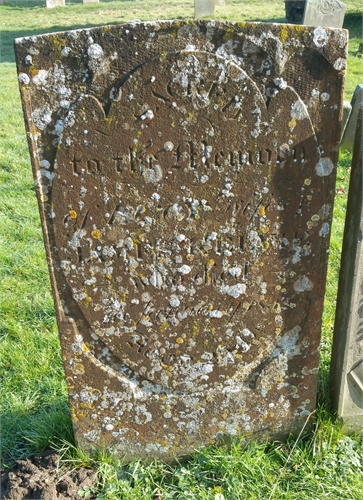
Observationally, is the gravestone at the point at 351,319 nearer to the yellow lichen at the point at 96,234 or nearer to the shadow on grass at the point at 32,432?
the yellow lichen at the point at 96,234

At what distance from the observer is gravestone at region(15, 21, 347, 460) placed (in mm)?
2109

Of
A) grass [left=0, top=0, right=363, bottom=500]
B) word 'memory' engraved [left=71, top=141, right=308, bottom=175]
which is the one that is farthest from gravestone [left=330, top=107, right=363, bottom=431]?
word 'memory' engraved [left=71, top=141, right=308, bottom=175]

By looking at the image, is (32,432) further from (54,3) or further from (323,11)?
(54,3)

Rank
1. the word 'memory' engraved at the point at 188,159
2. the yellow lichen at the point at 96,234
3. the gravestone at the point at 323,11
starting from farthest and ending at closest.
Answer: the gravestone at the point at 323,11 → the yellow lichen at the point at 96,234 → the word 'memory' engraved at the point at 188,159

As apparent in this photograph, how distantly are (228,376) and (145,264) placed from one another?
0.79 m

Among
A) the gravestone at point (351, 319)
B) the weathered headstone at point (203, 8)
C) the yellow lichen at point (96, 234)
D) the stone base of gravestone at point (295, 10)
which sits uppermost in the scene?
the weathered headstone at point (203, 8)

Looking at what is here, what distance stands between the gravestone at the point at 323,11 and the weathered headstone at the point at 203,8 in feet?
17.3

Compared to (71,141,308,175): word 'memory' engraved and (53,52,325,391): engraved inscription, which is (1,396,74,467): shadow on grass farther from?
(71,141,308,175): word 'memory' engraved

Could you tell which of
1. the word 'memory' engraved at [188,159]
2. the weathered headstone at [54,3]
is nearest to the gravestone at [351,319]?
the word 'memory' engraved at [188,159]

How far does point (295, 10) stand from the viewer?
12.5m

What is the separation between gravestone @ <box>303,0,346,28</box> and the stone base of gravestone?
13.1ft

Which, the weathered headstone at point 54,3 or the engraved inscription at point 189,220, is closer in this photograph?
the engraved inscription at point 189,220

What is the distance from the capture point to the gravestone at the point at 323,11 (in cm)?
850

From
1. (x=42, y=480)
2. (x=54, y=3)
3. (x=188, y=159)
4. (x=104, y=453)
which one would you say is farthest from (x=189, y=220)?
(x=54, y=3)
